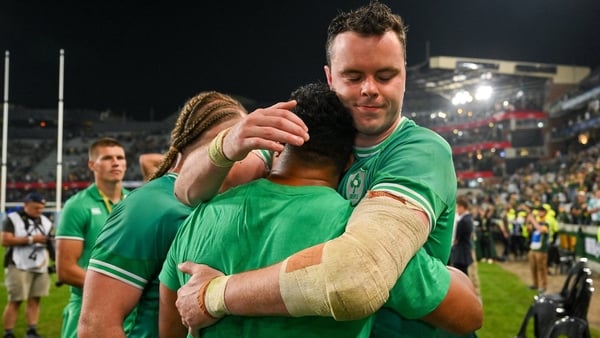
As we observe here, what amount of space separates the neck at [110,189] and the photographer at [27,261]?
3634 millimetres

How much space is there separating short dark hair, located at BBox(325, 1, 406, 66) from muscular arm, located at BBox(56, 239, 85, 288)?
3.25m

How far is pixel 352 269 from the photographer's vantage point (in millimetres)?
1455

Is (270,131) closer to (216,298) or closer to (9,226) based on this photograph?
(216,298)

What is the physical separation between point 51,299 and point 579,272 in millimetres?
10126

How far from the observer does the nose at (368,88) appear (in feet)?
6.33

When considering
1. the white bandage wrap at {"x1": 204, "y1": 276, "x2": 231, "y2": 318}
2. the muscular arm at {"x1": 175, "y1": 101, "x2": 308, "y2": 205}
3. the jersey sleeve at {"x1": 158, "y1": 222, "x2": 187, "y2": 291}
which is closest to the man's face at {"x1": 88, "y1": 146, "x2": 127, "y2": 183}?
the jersey sleeve at {"x1": 158, "y1": 222, "x2": 187, "y2": 291}

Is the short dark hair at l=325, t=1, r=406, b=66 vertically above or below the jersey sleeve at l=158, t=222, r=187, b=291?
above

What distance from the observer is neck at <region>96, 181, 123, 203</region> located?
5323 mm

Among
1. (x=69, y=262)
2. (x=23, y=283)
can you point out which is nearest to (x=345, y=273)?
(x=69, y=262)

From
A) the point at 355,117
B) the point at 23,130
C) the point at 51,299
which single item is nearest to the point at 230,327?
the point at 355,117

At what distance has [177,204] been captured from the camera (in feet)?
7.99

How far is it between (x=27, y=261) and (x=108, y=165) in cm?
392

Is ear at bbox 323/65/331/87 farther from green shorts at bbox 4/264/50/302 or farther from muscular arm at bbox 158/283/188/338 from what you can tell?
green shorts at bbox 4/264/50/302

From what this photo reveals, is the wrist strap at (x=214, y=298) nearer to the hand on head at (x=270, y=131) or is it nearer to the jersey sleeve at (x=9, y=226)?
the hand on head at (x=270, y=131)
